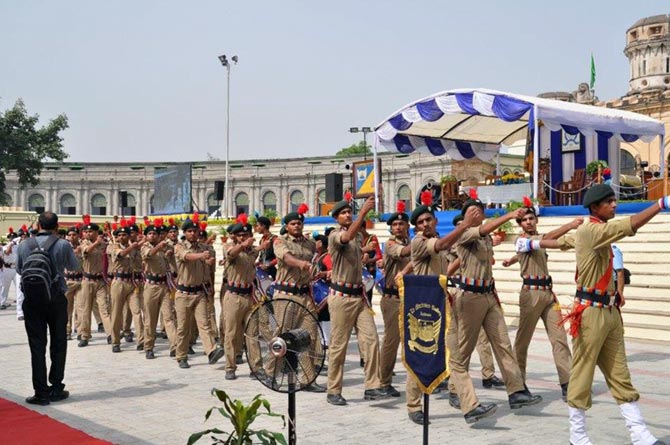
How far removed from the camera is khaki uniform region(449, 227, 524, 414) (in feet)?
24.6

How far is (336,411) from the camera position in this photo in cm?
766

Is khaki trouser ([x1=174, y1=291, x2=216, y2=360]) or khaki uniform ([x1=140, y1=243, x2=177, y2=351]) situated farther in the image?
khaki uniform ([x1=140, y1=243, x2=177, y2=351])

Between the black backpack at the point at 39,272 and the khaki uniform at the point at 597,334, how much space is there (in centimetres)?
525

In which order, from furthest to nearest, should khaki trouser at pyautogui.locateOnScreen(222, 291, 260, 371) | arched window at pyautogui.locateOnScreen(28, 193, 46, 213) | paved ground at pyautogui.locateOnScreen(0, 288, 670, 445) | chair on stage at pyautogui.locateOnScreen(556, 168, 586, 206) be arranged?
arched window at pyautogui.locateOnScreen(28, 193, 46, 213) → chair on stage at pyautogui.locateOnScreen(556, 168, 586, 206) → khaki trouser at pyautogui.locateOnScreen(222, 291, 260, 371) → paved ground at pyautogui.locateOnScreen(0, 288, 670, 445)

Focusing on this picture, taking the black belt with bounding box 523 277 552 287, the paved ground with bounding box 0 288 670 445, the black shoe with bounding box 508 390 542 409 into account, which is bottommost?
the paved ground with bounding box 0 288 670 445

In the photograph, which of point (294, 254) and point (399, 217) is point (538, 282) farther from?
point (294, 254)

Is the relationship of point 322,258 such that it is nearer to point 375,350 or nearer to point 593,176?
point 375,350

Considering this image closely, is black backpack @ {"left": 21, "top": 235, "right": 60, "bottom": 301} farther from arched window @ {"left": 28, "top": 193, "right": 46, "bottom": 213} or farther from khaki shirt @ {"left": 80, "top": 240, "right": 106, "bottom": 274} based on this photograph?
arched window @ {"left": 28, "top": 193, "right": 46, "bottom": 213}

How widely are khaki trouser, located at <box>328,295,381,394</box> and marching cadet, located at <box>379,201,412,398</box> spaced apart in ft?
0.93

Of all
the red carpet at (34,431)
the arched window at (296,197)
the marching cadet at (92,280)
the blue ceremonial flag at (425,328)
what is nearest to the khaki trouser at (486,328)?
the blue ceremonial flag at (425,328)

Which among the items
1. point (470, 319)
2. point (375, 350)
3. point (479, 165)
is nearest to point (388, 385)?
point (375, 350)

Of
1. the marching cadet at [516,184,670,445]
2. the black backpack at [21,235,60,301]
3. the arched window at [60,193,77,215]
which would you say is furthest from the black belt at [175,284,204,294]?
the arched window at [60,193,77,215]

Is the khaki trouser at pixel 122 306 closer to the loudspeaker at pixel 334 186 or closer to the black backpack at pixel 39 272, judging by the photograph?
the black backpack at pixel 39 272

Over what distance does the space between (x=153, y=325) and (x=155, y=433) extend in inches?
189
